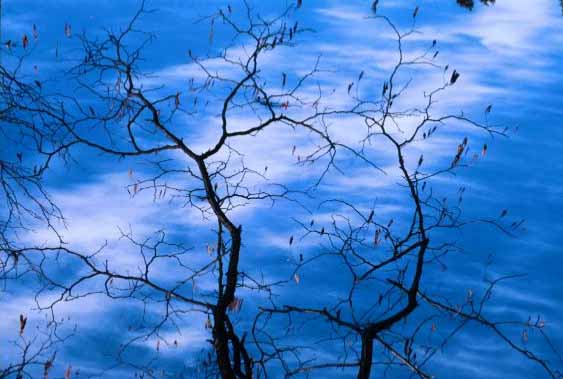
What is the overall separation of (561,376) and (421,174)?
1.08 meters

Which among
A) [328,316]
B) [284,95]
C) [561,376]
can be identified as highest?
[284,95]

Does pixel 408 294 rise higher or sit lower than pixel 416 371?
higher

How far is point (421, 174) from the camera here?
12.5ft

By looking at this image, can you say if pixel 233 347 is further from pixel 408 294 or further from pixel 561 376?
pixel 561 376

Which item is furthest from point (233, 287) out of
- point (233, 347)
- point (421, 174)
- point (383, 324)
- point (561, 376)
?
point (561, 376)

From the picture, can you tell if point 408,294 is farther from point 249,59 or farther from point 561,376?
point 249,59

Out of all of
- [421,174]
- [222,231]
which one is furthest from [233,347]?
[421,174]

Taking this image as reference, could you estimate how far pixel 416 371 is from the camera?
11.6 ft

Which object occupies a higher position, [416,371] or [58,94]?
[58,94]

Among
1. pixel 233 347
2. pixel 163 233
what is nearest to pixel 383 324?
pixel 233 347

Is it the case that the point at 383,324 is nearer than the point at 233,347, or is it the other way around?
the point at 383,324

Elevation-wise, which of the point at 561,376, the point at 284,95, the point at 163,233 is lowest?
the point at 561,376

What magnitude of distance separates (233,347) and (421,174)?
1.18 m

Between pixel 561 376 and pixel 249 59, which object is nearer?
pixel 561 376
